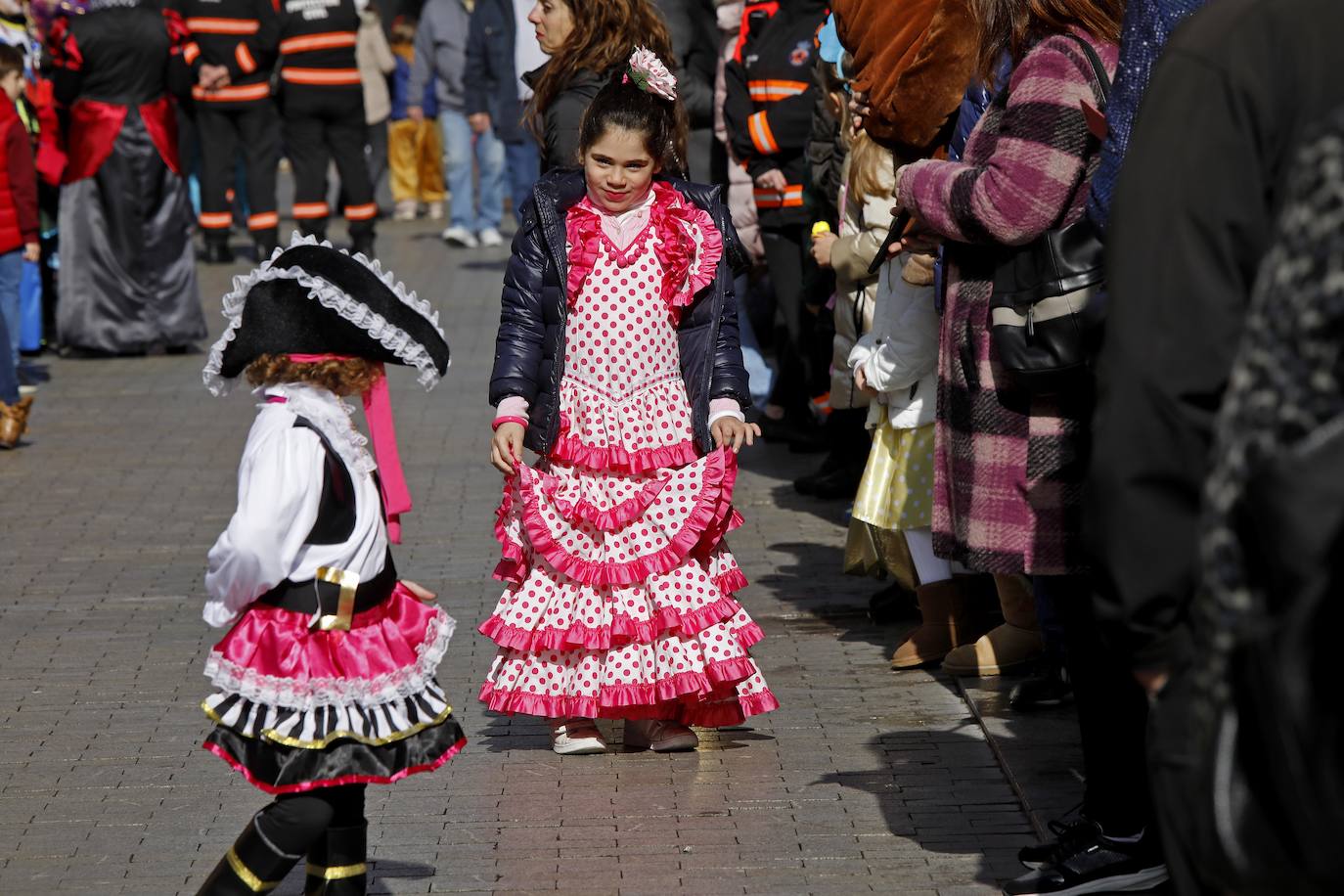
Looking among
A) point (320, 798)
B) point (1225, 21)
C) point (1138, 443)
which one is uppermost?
point (1225, 21)

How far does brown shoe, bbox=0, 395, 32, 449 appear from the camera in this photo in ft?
30.7

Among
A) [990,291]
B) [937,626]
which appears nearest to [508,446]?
[990,291]

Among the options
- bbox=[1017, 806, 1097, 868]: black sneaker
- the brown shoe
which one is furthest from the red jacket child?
bbox=[1017, 806, 1097, 868]: black sneaker

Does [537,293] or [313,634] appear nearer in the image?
[313,634]

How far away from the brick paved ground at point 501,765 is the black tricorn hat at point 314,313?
4.09ft

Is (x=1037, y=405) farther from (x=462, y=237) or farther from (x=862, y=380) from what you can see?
(x=462, y=237)

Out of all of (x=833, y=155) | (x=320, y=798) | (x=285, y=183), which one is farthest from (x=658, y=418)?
(x=285, y=183)

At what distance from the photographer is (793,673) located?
5.88 meters

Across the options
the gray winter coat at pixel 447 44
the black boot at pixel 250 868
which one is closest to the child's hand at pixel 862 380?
the black boot at pixel 250 868

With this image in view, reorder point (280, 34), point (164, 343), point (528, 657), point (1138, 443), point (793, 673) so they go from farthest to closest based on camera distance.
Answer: point (280, 34) < point (164, 343) < point (793, 673) < point (528, 657) < point (1138, 443)

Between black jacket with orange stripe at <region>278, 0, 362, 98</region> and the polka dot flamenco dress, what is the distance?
32.8 feet

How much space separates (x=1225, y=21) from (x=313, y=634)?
206cm

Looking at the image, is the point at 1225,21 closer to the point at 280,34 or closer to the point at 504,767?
the point at 504,767

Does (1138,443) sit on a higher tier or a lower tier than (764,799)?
higher
